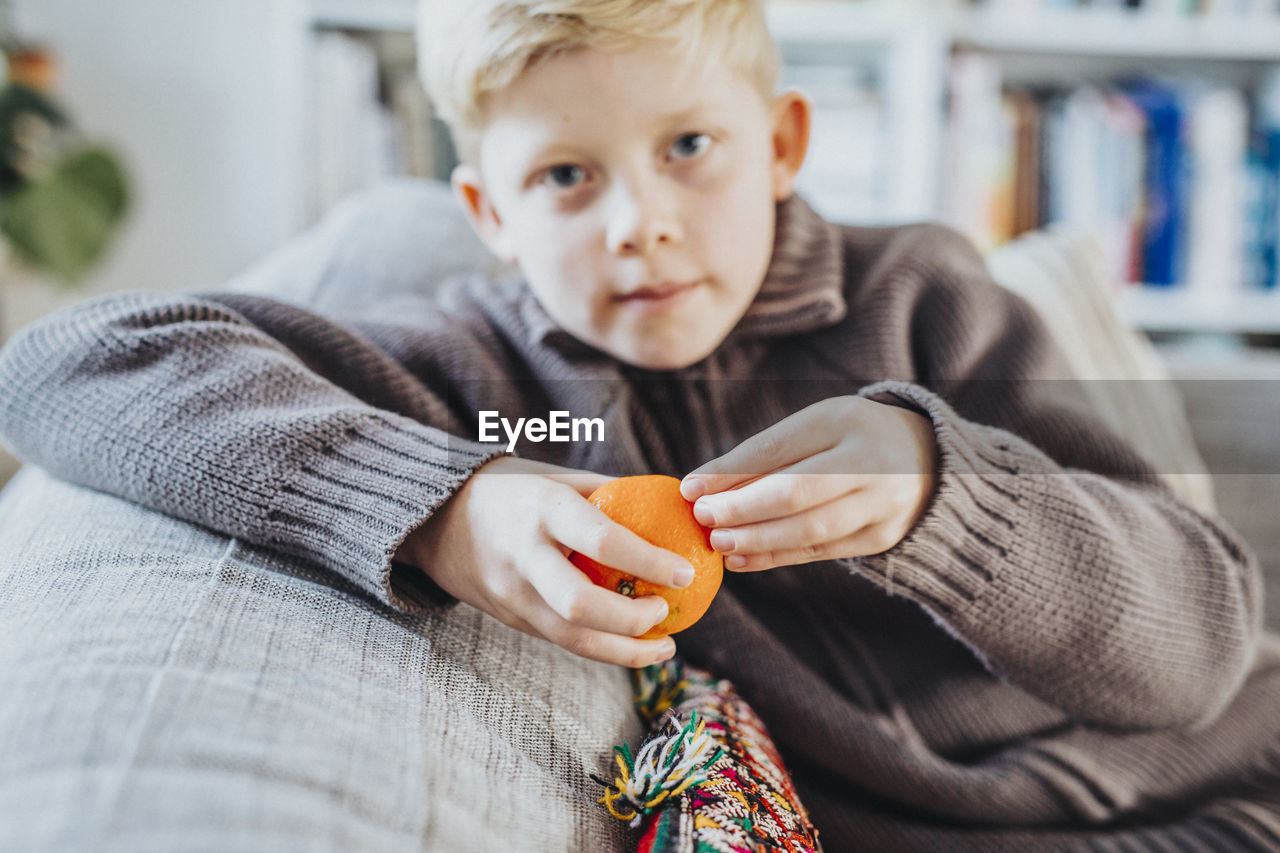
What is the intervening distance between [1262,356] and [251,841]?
1746mm

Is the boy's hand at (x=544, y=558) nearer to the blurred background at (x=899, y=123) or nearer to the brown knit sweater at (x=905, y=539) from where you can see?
the brown knit sweater at (x=905, y=539)

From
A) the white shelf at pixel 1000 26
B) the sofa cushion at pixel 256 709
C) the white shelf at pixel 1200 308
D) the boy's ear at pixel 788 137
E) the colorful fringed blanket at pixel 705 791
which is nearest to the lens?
the sofa cushion at pixel 256 709

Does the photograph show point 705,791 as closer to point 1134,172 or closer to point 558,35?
point 558,35

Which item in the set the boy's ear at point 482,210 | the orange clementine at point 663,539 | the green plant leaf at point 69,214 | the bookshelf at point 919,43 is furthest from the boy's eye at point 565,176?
the green plant leaf at point 69,214

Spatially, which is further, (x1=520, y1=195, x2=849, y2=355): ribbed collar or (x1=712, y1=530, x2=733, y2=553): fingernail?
(x1=520, y1=195, x2=849, y2=355): ribbed collar

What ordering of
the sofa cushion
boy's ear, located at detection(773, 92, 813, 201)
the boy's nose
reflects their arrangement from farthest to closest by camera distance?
1. boy's ear, located at detection(773, 92, 813, 201)
2. the boy's nose
3. the sofa cushion

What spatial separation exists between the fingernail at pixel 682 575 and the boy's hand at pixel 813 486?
16mm

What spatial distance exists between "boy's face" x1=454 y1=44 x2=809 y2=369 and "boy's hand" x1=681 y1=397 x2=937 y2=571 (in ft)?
0.54

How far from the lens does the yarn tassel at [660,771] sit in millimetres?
394

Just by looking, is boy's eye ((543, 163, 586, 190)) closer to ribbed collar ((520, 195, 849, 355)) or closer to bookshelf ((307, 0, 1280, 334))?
ribbed collar ((520, 195, 849, 355))

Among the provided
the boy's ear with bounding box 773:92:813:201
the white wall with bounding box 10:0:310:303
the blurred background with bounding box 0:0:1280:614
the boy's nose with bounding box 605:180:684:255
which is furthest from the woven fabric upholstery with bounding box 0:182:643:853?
the white wall with bounding box 10:0:310:303

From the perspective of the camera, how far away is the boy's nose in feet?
1.60

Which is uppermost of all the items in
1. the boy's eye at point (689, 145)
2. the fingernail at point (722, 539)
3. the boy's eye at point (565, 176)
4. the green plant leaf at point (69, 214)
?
the boy's eye at point (689, 145)

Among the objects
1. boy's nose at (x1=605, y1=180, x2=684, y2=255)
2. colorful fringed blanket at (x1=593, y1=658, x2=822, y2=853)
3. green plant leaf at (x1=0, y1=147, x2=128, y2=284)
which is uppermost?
boy's nose at (x1=605, y1=180, x2=684, y2=255)
